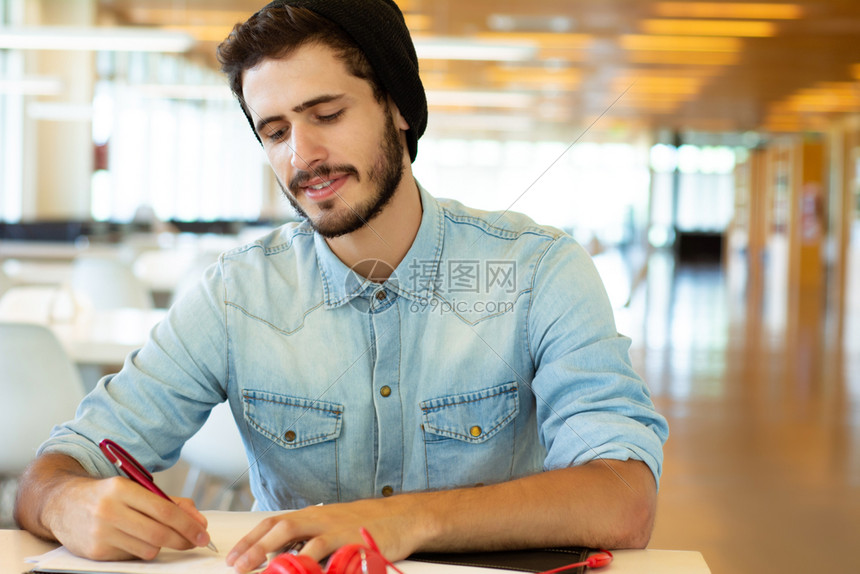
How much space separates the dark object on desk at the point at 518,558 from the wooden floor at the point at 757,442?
1.68 m

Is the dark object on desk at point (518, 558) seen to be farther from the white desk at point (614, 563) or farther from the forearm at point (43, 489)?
the forearm at point (43, 489)

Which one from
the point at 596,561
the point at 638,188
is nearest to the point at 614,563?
the point at 596,561

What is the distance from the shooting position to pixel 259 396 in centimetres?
119

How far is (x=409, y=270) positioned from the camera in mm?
1261

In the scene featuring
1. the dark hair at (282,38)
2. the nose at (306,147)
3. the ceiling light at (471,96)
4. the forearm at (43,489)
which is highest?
the ceiling light at (471,96)

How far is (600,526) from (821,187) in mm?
17078

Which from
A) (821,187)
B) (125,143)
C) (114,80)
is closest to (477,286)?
(114,80)

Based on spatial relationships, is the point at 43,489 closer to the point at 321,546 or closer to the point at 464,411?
the point at 321,546

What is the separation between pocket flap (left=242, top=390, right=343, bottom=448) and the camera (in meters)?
1.18

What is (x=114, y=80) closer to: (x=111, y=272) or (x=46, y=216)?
(x=46, y=216)

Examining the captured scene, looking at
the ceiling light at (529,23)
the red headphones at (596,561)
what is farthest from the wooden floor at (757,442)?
the ceiling light at (529,23)

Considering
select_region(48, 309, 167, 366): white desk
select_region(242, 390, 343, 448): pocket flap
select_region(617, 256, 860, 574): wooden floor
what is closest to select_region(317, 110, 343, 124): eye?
select_region(242, 390, 343, 448): pocket flap

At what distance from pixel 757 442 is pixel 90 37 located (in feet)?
15.9

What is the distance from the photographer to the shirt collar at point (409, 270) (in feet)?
4.01
